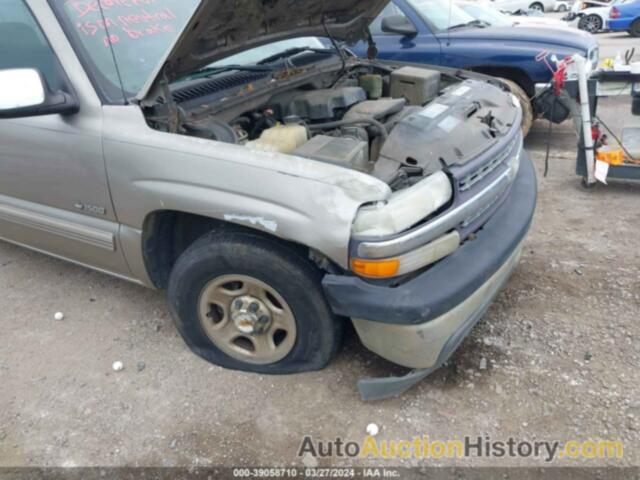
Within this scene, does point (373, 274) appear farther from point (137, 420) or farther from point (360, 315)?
point (137, 420)

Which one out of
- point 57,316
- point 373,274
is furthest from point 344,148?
point 57,316

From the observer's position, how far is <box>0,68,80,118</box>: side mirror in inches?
92.8

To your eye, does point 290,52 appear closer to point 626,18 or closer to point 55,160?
point 55,160

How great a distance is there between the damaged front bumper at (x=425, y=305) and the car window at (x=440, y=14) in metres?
4.27

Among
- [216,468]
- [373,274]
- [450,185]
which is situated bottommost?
[216,468]

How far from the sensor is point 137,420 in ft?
8.32

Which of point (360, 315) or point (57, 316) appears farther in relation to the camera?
point (57, 316)

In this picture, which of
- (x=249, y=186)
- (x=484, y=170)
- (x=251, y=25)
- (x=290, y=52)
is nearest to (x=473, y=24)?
(x=290, y=52)

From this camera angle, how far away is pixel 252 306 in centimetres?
254

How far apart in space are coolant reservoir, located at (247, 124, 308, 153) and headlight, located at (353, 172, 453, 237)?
0.73m

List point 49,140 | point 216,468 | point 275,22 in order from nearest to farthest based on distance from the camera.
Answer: point 216,468, point 49,140, point 275,22

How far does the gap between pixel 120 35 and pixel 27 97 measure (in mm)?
590

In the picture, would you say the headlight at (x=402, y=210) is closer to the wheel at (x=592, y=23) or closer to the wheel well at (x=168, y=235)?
the wheel well at (x=168, y=235)

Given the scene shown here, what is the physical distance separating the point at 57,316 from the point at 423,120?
8.08 ft
